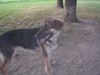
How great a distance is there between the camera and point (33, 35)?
5.01 meters

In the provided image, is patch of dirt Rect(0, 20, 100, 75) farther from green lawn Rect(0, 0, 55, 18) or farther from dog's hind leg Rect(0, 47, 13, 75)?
green lawn Rect(0, 0, 55, 18)

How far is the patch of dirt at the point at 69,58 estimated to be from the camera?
575 centimetres

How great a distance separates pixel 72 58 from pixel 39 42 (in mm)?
1810

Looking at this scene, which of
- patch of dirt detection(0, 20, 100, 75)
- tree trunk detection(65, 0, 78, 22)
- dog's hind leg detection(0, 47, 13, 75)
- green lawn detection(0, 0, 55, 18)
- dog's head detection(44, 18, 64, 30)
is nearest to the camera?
dog's hind leg detection(0, 47, 13, 75)

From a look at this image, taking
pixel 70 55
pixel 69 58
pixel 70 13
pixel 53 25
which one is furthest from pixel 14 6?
pixel 53 25

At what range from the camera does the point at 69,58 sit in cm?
659

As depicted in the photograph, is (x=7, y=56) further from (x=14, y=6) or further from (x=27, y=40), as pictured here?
(x=14, y=6)

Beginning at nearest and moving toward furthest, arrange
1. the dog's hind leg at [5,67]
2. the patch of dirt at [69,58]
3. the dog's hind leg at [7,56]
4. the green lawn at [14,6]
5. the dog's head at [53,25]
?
the dog's hind leg at [7,56] → the dog's hind leg at [5,67] → the dog's head at [53,25] → the patch of dirt at [69,58] → the green lawn at [14,6]

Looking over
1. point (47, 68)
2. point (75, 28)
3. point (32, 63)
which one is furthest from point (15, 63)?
point (75, 28)

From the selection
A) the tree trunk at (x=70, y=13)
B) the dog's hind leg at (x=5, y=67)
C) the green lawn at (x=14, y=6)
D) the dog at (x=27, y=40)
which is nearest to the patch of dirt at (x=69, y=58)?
the dog at (x=27, y=40)

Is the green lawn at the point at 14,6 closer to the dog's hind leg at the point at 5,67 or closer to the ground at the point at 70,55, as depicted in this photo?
the ground at the point at 70,55

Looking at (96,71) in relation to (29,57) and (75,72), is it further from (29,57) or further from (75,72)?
(29,57)

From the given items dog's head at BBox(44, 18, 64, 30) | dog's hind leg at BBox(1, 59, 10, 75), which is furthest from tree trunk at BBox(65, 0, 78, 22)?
dog's hind leg at BBox(1, 59, 10, 75)

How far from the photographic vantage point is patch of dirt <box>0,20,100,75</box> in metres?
5.75
